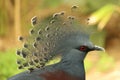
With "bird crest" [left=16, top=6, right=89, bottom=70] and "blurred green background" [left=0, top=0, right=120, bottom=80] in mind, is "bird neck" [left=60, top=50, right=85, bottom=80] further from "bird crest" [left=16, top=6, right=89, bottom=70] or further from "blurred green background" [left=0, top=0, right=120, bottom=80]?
"blurred green background" [left=0, top=0, right=120, bottom=80]

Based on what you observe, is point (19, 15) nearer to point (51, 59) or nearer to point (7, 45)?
point (7, 45)

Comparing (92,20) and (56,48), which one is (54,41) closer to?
(56,48)

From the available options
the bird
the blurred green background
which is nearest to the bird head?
the bird

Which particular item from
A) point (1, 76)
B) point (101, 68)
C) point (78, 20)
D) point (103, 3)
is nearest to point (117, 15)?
point (103, 3)

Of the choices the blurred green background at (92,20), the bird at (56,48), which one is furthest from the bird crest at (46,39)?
the blurred green background at (92,20)

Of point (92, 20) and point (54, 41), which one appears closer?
point (54, 41)

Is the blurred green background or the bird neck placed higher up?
the blurred green background

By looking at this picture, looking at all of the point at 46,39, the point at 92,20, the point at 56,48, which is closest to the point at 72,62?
the point at 56,48
